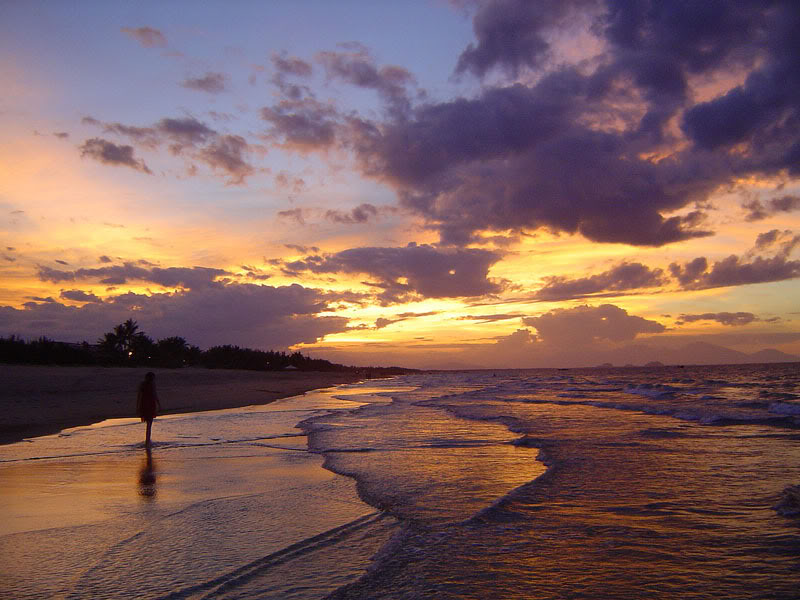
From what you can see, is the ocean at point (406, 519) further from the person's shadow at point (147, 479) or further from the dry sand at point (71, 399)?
the dry sand at point (71, 399)

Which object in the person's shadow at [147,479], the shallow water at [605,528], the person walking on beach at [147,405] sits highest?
the person walking on beach at [147,405]

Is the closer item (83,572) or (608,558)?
(83,572)

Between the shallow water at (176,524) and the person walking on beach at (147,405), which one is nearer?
the shallow water at (176,524)

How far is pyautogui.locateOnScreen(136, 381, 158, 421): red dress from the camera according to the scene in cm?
1552

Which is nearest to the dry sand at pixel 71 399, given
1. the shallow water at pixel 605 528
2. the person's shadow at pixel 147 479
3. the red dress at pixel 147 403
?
the red dress at pixel 147 403

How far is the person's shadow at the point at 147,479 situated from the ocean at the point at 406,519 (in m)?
0.04

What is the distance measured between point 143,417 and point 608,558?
13484mm

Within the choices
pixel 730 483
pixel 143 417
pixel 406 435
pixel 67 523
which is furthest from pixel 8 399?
pixel 730 483

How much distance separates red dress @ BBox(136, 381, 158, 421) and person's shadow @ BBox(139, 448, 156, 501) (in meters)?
2.45

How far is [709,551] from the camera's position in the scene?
627cm

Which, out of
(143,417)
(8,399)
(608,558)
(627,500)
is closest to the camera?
(608,558)

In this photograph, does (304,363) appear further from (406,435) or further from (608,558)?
(608,558)

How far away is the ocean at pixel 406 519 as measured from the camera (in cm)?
539

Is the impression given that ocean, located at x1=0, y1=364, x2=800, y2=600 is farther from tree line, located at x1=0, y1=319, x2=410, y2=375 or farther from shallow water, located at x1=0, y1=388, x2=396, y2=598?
tree line, located at x1=0, y1=319, x2=410, y2=375
